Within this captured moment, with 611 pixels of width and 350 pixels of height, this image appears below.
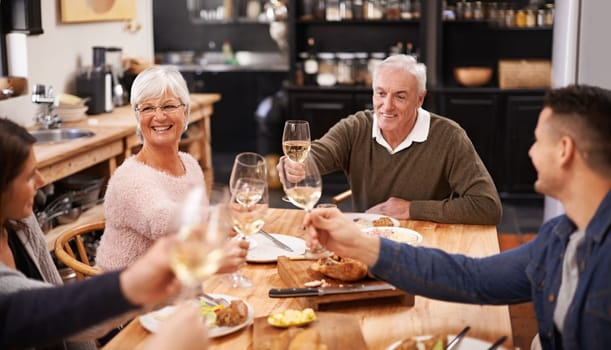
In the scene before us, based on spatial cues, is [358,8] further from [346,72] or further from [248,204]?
[248,204]

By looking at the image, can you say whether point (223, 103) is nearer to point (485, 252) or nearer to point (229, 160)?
point (229, 160)

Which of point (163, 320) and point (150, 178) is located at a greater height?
point (150, 178)

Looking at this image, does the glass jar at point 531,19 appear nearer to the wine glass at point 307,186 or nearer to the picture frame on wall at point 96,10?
the picture frame on wall at point 96,10

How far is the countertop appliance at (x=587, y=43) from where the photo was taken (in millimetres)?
4215

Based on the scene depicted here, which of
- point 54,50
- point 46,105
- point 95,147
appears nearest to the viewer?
point 95,147

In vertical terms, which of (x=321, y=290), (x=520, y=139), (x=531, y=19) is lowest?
(x=520, y=139)

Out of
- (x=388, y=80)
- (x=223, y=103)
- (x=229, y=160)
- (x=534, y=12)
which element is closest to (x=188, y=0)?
(x=223, y=103)

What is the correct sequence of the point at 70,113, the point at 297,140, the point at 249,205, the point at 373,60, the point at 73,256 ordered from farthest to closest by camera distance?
1. the point at 373,60
2. the point at 70,113
3. the point at 297,140
4. the point at 73,256
5. the point at 249,205

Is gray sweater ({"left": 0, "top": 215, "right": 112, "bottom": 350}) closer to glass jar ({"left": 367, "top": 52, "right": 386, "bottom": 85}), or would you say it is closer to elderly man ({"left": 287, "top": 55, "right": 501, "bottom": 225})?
elderly man ({"left": 287, "top": 55, "right": 501, "bottom": 225})

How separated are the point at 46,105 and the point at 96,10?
111 centimetres

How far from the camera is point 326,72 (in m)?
7.26

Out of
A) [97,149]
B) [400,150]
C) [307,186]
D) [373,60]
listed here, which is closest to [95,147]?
[97,149]

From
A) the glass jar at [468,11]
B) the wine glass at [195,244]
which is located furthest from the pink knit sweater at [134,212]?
the glass jar at [468,11]

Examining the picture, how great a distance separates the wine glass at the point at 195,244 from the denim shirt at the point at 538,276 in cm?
74
